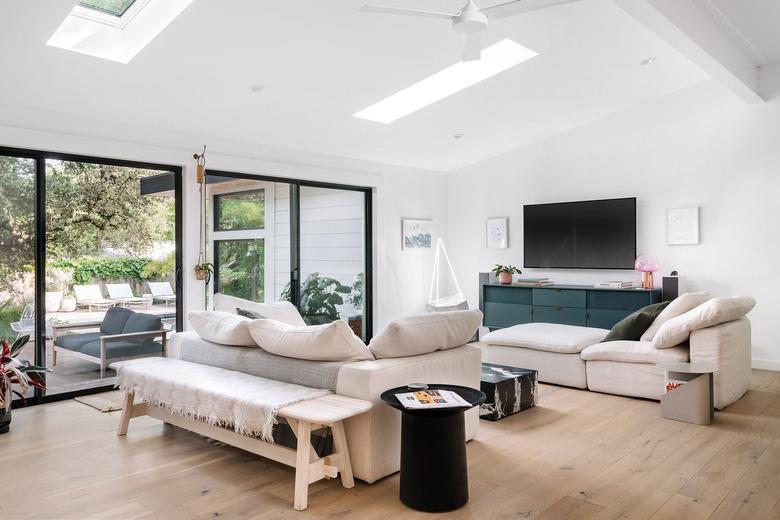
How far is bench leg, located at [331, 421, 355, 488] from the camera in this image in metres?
2.78

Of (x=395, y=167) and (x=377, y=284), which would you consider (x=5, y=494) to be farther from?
(x=395, y=167)

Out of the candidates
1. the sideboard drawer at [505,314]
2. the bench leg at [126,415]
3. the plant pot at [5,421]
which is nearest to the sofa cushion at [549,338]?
the sideboard drawer at [505,314]

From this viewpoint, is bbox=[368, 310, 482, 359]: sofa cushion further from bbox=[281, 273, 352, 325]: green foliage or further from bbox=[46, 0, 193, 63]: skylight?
bbox=[281, 273, 352, 325]: green foliage

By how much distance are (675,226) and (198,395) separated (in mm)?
5213

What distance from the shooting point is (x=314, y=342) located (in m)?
3.01

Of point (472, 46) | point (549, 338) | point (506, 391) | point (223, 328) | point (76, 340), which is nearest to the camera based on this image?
point (472, 46)

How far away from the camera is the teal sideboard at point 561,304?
19.9 feet

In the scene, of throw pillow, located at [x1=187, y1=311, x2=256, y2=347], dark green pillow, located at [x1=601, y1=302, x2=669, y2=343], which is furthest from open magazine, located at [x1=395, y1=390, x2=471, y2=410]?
dark green pillow, located at [x1=601, y1=302, x2=669, y2=343]

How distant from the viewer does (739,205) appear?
577 centimetres

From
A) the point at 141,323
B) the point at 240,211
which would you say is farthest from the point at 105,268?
the point at 240,211

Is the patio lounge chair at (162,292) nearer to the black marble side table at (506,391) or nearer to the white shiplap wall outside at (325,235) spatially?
the white shiplap wall outside at (325,235)

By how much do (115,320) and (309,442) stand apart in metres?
3.08

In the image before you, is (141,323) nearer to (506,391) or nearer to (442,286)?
(506,391)

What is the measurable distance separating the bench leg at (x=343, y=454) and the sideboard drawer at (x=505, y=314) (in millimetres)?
4436
